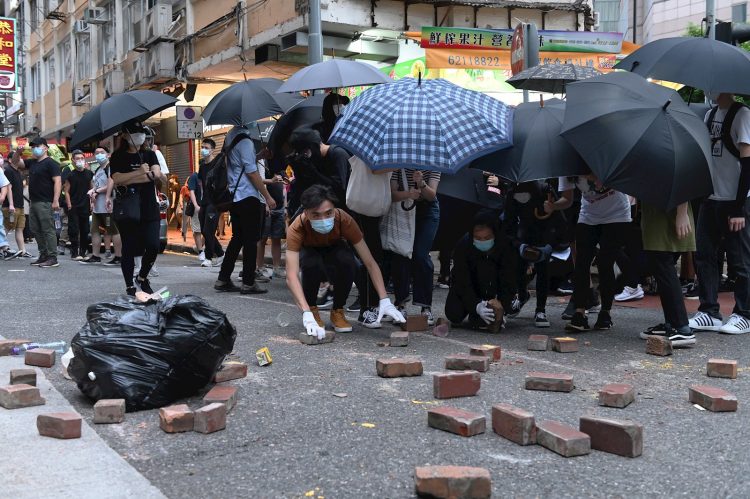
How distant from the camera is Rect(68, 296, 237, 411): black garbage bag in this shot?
164 inches

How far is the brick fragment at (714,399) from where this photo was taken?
4.21m

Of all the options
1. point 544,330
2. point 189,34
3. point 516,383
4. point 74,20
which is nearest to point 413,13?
point 189,34

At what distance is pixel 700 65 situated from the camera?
6.06 m

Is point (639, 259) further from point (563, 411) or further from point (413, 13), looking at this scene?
point (413, 13)

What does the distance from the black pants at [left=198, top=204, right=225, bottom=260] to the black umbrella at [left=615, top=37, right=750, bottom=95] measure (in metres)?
6.79

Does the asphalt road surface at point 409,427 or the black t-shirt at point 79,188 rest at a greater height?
the black t-shirt at point 79,188

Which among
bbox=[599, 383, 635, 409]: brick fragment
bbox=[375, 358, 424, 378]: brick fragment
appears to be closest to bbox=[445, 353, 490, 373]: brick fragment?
bbox=[375, 358, 424, 378]: brick fragment

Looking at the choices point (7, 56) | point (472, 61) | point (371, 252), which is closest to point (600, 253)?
point (371, 252)

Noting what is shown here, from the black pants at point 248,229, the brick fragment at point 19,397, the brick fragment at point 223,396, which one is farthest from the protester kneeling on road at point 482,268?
the brick fragment at point 19,397

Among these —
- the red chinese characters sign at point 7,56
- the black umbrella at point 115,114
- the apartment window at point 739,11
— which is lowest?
the black umbrella at point 115,114

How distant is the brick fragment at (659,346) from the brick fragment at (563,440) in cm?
226

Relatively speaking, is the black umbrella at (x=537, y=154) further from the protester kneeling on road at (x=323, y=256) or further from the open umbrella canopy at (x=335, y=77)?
the open umbrella canopy at (x=335, y=77)

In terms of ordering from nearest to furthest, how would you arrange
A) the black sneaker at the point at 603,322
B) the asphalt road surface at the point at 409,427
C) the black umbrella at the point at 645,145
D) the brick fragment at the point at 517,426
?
the asphalt road surface at the point at 409,427, the brick fragment at the point at 517,426, the black umbrella at the point at 645,145, the black sneaker at the point at 603,322

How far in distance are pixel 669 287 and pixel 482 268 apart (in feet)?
4.45
